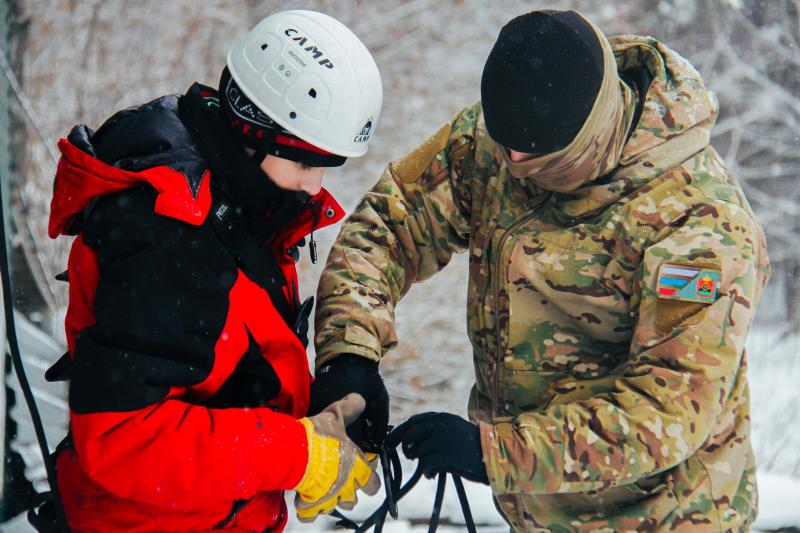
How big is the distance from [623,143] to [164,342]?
1.05 metres

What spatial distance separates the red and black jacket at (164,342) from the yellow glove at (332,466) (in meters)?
0.04

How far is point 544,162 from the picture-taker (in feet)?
5.62

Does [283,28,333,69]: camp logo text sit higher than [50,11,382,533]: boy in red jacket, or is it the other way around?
[283,28,333,69]: camp logo text

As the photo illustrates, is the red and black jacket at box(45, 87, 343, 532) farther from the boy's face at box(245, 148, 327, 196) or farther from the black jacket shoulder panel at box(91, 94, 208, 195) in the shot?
the boy's face at box(245, 148, 327, 196)

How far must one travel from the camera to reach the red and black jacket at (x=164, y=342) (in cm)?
144

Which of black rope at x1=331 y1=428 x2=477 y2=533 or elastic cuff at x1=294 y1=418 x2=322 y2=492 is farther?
black rope at x1=331 y1=428 x2=477 y2=533

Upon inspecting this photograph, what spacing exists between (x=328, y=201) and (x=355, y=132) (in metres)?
0.19

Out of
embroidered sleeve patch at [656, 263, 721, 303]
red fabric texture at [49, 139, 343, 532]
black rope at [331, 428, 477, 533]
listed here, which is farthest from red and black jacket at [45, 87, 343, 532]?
embroidered sleeve patch at [656, 263, 721, 303]

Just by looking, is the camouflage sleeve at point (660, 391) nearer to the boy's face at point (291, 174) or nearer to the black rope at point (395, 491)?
the black rope at point (395, 491)

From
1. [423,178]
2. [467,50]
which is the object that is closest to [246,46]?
[423,178]

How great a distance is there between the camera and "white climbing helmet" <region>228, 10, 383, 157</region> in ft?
5.54

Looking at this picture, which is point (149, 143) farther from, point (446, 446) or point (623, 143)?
point (623, 143)

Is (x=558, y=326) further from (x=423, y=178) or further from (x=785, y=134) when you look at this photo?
(x=785, y=134)

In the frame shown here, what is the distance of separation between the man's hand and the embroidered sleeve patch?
1.61 ft
